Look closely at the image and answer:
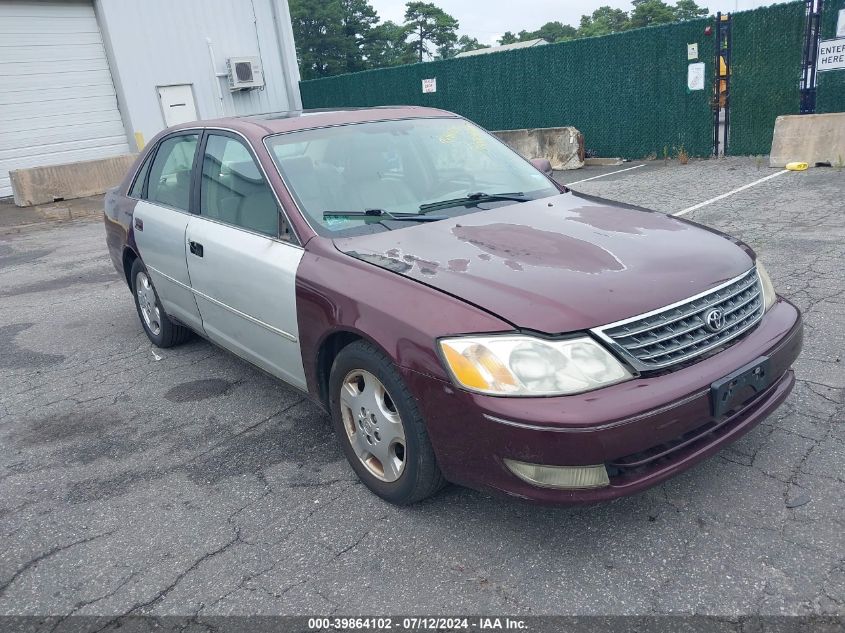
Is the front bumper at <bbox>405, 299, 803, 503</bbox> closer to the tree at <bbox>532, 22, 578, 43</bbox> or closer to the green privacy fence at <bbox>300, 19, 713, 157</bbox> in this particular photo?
the green privacy fence at <bbox>300, 19, 713, 157</bbox>

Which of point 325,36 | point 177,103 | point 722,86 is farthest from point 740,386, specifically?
point 325,36

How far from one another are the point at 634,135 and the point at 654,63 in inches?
53.5

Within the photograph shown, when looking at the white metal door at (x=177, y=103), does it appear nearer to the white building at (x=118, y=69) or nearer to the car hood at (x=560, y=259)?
the white building at (x=118, y=69)

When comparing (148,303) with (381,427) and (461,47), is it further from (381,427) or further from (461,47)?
(461,47)

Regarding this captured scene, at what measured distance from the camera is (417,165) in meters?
3.77

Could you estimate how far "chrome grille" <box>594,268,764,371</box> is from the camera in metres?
2.44

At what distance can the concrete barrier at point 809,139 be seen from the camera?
10047 mm

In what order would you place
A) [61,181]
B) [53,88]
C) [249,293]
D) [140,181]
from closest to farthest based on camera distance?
[249,293]
[140,181]
[61,181]
[53,88]

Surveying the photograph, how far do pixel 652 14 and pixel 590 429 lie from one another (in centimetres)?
5859

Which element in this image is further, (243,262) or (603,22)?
(603,22)

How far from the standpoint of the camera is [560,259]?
283 cm

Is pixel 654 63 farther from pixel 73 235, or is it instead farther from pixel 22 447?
pixel 22 447

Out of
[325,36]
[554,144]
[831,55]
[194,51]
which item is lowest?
[554,144]

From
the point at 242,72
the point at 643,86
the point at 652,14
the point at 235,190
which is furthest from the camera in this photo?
the point at 652,14
